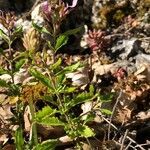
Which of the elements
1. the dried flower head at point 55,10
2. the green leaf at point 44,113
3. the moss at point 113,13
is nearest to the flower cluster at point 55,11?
the dried flower head at point 55,10

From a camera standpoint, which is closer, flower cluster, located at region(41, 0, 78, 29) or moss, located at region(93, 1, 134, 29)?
flower cluster, located at region(41, 0, 78, 29)

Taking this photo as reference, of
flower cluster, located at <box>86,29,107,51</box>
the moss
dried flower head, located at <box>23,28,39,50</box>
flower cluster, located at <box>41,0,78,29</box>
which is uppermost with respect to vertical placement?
flower cluster, located at <box>41,0,78,29</box>

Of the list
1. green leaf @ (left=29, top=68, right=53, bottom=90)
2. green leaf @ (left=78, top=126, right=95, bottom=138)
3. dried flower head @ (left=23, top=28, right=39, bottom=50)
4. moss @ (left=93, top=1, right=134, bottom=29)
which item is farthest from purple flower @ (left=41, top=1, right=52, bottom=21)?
moss @ (left=93, top=1, right=134, bottom=29)

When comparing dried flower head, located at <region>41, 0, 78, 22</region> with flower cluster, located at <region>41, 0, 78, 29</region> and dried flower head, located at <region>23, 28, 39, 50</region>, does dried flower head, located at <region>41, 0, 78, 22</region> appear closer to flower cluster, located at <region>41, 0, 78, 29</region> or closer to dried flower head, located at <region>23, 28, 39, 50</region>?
flower cluster, located at <region>41, 0, 78, 29</region>

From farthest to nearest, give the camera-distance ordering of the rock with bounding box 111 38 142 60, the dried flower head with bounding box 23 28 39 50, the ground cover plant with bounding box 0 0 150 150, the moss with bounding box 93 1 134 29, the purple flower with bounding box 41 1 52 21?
the moss with bounding box 93 1 134 29 → the rock with bounding box 111 38 142 60 → the dried flower head with bounding box 23 28 39 50 → the ground cover plant with bounding box 0 0 150 150 → the purple flower with bounding box 41 1 52 21

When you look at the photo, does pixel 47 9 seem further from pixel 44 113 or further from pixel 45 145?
pixel 45 145

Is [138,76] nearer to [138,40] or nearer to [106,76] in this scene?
[106,76]

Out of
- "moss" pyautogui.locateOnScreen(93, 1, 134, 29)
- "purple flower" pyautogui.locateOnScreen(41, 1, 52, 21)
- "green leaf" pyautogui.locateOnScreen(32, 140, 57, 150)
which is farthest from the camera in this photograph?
"moss" pyautogui.locateOnScreen(93, 1, 134, 29)

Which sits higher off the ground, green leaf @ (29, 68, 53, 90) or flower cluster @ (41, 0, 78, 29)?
flower cluster @ (41, 0, 78, 29)

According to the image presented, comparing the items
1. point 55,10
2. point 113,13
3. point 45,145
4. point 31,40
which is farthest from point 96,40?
point 45,145

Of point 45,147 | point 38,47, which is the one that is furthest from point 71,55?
point 45,147

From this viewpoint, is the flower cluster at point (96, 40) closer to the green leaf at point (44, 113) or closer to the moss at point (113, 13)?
the moss at point (113, 13)
